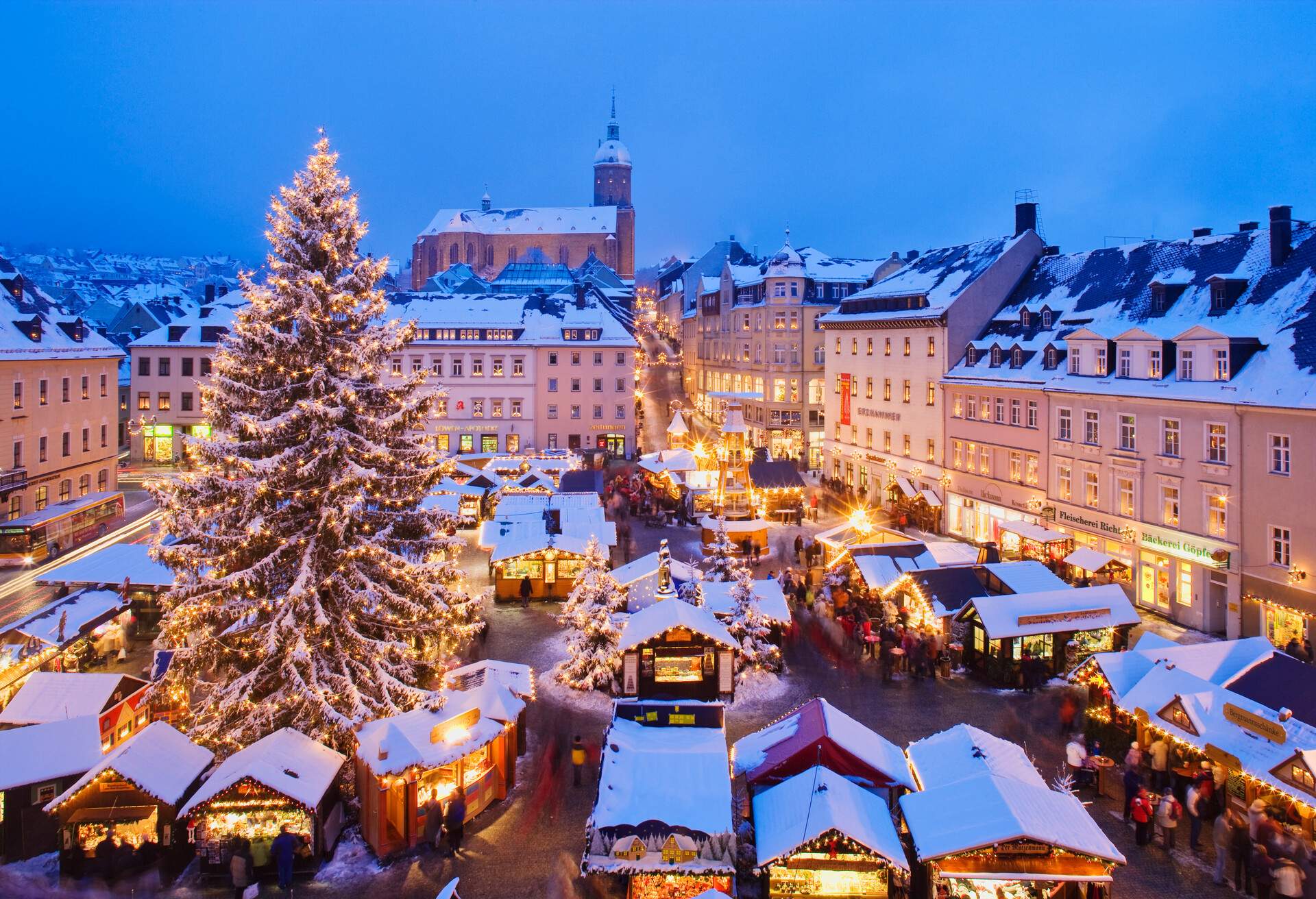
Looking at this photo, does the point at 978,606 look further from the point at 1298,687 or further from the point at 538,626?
the point at 538,626

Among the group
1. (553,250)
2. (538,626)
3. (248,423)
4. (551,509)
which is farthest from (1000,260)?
(553,250)

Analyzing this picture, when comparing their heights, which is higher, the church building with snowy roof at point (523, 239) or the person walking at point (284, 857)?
the church building with snowy roof at point (523, 239)

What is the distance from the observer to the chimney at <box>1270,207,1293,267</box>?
90.8ft

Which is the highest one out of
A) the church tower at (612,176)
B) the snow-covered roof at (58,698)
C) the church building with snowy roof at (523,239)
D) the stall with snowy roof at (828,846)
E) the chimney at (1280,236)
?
the church tower at (612,176)

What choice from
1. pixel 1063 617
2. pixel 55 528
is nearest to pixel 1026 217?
pixel 1063 617

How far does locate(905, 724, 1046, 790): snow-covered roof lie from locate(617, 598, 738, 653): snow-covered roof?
21.1ft

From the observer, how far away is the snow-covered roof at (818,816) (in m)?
11.8

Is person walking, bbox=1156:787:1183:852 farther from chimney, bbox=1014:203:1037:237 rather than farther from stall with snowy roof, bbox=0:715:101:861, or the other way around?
chimney, bbox=1014:203:1037:237

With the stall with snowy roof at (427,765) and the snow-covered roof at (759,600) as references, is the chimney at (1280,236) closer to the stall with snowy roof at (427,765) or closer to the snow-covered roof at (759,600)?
the snow-covered roof at (759,600)

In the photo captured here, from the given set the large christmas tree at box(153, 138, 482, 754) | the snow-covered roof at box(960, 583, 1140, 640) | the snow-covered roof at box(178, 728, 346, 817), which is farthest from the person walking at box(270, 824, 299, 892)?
the snow-covered roof at box(960, 583, 1140, 640)

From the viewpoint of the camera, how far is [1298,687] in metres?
15.1

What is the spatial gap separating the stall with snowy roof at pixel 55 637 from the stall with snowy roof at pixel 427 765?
31.3 feet

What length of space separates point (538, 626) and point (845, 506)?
75.9 feet

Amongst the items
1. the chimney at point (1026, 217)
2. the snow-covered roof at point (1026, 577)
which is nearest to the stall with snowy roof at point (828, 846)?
the snow-covered roof at point (1026, 577)
